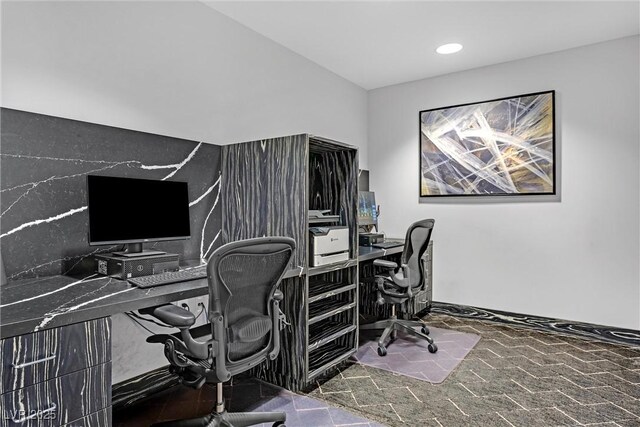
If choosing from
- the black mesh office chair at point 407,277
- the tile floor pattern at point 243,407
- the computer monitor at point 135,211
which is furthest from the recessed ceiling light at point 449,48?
the tile floor pattern at point 243,407

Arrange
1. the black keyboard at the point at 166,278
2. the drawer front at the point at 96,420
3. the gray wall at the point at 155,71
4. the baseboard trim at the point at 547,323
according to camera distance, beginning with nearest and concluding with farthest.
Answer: the drawer front at the point at 96,420 < the black keyboard at the point at 166,278 < the gray wall at the point at 155,71 < the baseboard trim at the point at 547,323

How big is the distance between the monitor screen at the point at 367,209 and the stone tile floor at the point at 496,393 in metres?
1.61

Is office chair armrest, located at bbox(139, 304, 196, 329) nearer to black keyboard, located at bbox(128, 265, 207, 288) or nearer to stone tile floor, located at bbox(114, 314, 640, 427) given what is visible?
black keyboard, located at bbox(128, 265, 207, 288)

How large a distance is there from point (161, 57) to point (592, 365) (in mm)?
3781

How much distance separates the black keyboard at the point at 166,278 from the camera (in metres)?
1.77

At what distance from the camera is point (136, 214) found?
2.11 m

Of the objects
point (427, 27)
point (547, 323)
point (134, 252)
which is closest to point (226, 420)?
point (134, 252)

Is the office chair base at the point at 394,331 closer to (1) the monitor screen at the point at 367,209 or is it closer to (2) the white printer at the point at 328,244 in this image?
(2) the white printer at the point at 328,244

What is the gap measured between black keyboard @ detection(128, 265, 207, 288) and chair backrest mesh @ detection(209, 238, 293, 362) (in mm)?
280

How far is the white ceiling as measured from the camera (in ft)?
9.20

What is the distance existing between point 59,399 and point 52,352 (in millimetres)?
171

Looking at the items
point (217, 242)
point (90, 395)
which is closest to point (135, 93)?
point (217, 242)

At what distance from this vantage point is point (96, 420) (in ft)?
4.71

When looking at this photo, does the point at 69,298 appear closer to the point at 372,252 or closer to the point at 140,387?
the point at 140,387
